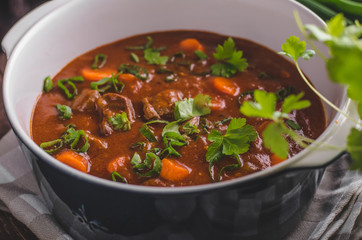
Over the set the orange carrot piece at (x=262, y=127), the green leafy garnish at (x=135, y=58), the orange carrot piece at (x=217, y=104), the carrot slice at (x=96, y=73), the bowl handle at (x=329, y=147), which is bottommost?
the carrot slice at (x=96, y=73)

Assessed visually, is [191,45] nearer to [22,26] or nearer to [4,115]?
[22,26]

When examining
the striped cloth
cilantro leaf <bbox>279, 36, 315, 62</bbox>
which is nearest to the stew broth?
the striped cloth

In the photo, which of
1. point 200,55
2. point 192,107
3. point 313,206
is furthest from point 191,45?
point 313,206

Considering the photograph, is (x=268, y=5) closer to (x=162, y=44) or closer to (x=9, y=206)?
(x=162, y=44)

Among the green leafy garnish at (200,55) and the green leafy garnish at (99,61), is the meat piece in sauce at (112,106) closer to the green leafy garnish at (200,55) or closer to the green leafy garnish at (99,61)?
the green leafy garnish at (99,61)

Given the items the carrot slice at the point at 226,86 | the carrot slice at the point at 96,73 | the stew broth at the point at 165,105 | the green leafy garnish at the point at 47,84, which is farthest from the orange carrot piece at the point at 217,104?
the green leafy garnish at the point at 47,84

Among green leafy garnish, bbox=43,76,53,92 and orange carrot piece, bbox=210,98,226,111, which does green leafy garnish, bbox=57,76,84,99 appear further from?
orange carrot piece, bbox=210,98,226,111
